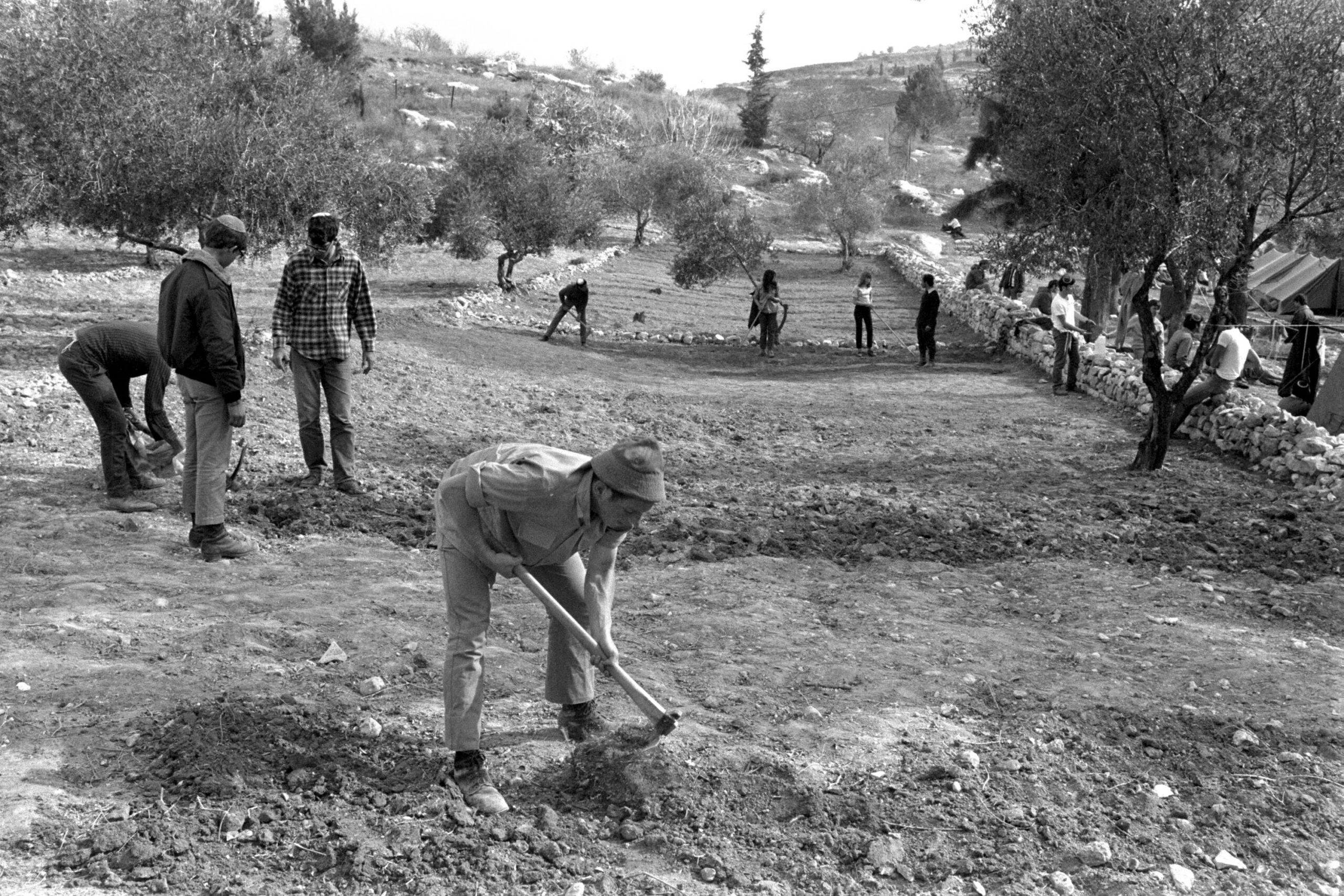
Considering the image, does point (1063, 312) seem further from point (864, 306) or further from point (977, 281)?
point (977, 281)

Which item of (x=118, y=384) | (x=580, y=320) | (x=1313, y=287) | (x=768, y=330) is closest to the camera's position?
(x=118, y=384)

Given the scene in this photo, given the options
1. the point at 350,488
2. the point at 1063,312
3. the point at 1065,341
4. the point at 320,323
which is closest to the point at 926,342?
the point at 1065,341

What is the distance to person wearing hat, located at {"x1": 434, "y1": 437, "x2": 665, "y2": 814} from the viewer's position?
345 centimetres

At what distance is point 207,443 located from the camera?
576 centimetres

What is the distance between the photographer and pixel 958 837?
3.79m

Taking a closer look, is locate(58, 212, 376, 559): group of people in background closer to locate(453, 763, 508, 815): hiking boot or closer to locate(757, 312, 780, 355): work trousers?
locate(453, 763, 508, 815): hiking boot

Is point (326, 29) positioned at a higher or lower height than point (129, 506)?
higher

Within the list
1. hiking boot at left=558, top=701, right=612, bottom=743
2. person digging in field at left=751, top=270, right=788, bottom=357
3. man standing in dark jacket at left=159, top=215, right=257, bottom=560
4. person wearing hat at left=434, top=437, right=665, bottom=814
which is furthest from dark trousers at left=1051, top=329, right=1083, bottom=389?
person wearing hat at left=434, top=437, right=665, bottom=814

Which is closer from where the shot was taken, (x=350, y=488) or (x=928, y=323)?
(x=350, y=488)

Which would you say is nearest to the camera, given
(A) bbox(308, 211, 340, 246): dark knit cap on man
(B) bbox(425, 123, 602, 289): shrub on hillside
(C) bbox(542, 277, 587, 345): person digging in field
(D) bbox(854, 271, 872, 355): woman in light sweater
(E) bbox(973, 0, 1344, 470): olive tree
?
(A) bbox(308, 211, 340, 246): dark knit cap on man

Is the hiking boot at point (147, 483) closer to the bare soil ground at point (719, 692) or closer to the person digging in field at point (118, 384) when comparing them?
the person digging in field at point (118, 384)

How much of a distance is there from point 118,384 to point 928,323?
41.1ft

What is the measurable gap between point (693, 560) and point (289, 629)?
2.51 m

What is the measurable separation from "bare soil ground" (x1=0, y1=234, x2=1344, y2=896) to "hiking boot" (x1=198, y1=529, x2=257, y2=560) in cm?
9
